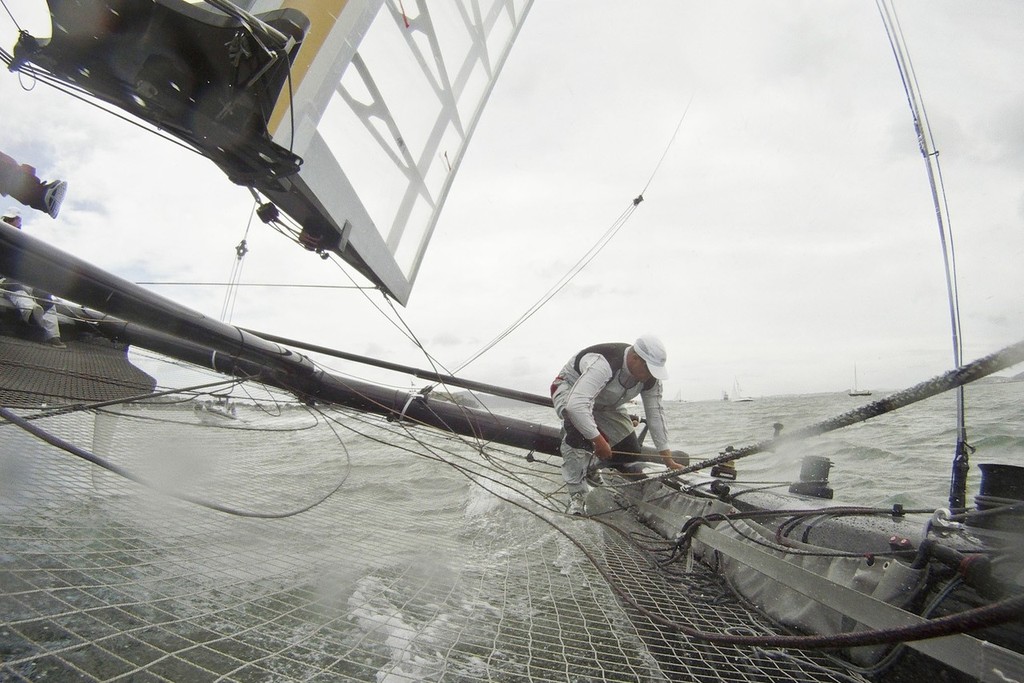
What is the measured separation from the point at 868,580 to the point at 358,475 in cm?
561

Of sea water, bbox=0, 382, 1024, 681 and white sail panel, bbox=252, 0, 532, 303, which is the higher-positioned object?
white sail panel, bbox=252, 0, 532, 303

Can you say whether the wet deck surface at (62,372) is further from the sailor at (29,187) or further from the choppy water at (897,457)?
the choppy water at (897,457)

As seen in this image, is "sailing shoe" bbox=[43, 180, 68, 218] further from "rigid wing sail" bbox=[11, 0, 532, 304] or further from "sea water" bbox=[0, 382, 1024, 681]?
"sea water" bbox=[0, 382, 1024, 681]

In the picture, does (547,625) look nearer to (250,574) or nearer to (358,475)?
(250,574)

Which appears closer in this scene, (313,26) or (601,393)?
(313,26)

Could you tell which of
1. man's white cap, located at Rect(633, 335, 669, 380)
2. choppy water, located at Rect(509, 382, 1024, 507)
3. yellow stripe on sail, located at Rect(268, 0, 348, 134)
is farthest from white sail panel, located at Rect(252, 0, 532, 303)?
choppy water, located at Rect(509, 382, 1024, 507)

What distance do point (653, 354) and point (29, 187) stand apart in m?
3.76

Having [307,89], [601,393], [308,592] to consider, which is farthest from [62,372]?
[601,393]

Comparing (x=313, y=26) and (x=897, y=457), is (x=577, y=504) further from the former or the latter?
(x=897, y=457)

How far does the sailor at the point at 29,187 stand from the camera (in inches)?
77.3

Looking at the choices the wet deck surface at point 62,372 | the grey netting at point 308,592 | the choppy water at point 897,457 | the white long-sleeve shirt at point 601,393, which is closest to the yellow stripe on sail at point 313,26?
the grey netting at point 308,592

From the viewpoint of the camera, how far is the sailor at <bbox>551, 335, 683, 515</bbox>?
159 inches

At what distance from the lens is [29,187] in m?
2.01

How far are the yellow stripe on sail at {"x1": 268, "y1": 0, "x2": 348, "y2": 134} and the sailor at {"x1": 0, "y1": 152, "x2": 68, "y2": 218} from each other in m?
1.09
